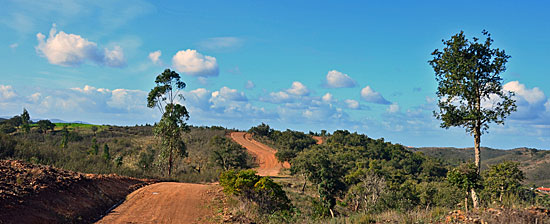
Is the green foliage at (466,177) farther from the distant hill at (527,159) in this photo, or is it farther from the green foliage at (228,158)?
the distant hill at (527,159)

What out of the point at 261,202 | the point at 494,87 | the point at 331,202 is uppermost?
the point at 494,87

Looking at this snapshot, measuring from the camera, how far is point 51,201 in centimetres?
1193

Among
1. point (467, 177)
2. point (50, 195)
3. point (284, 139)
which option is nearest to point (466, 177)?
point (467, 177)

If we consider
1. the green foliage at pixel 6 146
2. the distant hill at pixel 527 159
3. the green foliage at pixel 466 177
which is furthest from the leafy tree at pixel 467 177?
the distant hill at pixel 527 159

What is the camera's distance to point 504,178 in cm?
2238

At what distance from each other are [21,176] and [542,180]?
76.7 metres

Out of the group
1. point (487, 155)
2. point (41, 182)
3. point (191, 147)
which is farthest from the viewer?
point (487, 155)

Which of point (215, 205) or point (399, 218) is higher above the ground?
point (399, 218)

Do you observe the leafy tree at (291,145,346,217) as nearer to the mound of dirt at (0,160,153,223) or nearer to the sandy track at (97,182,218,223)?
the sandy track at (97,182,218,223)

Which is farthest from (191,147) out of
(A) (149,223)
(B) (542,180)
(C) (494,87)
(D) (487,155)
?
(D) (487,155)

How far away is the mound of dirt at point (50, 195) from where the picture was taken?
10547 millimetres

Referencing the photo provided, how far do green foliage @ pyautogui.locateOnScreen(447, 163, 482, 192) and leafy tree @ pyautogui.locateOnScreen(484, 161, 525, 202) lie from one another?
12.0 m

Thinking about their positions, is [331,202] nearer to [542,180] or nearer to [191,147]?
[191,147]

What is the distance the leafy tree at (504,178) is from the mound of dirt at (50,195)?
2253cm
